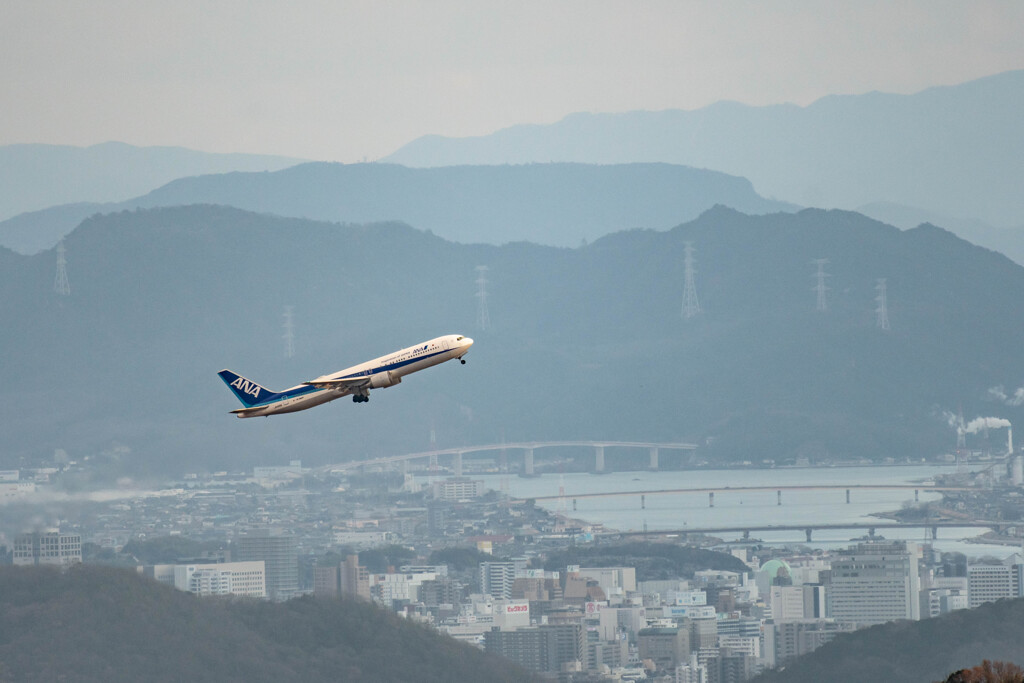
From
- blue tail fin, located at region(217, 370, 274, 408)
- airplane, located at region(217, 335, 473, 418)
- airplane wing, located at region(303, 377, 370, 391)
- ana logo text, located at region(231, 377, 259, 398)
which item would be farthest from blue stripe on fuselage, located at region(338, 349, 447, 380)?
ana logo text, located at region(231, 377, 259, 398)

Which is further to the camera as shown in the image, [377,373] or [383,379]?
[377,373]

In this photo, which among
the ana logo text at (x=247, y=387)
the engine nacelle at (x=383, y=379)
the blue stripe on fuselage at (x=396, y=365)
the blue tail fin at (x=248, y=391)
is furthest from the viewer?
the ana logo text at (x=247, y=387)

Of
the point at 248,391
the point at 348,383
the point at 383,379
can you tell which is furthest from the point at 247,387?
the point at 383,379

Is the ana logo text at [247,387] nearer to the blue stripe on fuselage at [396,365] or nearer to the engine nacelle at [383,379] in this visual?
the blue stripe on fuselage at [396,365]

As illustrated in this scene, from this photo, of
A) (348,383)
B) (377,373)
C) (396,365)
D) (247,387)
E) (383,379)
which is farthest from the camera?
(247,387)

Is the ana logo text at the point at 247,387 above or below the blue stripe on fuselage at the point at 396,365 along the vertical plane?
below

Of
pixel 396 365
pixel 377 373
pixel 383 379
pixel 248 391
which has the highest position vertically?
pixel 396 365

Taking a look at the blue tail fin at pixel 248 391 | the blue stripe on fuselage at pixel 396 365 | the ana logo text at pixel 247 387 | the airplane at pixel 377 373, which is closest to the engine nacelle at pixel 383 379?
the airplane at pixel 377 373

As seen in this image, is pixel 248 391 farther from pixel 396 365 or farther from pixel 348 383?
pixel 396 365

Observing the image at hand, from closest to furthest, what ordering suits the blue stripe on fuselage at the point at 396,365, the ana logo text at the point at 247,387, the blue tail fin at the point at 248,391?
the blue stripe on fuselage at the point at 396,365
the blue tail fin at the point at 248,391
the ana logo text at the point at 247,387

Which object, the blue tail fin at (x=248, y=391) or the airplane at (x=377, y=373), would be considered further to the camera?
the blue tail fin at (x=248, y=391)

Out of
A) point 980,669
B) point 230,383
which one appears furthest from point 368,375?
point 980,669

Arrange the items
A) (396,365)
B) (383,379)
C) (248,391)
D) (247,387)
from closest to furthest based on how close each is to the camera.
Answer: (383,379) < (396,365) < (248,391) < (247,387)
